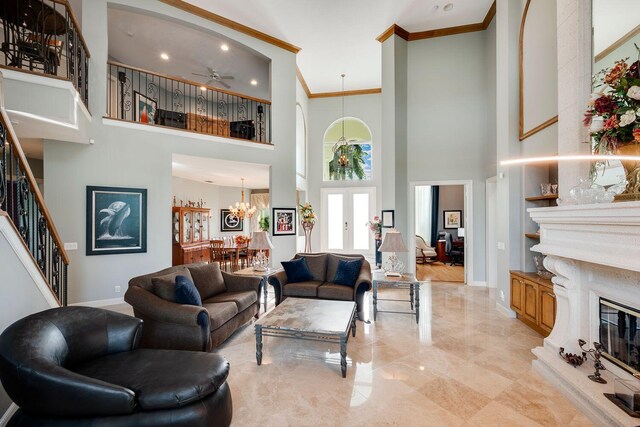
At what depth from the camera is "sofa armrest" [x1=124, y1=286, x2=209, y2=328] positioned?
281 centimetres

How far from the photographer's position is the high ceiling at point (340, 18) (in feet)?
18.0

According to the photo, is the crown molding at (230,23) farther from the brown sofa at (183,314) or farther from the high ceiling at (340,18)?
the brown sofa at (183,314)

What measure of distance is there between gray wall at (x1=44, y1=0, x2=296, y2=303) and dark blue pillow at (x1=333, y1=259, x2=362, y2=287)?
10.4 feet

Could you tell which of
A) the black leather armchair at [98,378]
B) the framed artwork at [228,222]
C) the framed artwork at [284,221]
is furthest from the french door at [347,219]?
the black leather armchair at [98,378]

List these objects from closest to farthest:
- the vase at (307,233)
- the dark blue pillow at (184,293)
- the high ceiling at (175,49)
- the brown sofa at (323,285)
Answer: the dark blue pillow at (184,293), the brown sofa at (323,285), the high ceiling at (175,49), the vase at (307,233)

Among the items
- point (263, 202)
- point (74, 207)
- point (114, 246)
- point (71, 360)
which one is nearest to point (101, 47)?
point (74, 207)

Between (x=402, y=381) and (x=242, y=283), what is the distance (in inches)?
96.8

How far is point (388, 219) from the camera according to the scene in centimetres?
610

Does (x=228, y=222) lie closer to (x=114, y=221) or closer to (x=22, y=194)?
(x=114, y=221)

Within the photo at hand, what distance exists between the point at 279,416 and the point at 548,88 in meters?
4.65

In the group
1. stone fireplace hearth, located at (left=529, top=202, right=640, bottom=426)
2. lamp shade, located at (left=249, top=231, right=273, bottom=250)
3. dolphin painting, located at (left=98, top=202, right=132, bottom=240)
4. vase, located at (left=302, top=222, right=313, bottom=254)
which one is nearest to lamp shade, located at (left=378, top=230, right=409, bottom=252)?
stone fireplace hearth, located at (left=529, top=202, right=640, bottom=426)

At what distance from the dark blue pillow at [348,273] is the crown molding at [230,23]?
527 centimetres

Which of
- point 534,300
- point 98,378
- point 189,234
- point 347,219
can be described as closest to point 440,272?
point 347,219

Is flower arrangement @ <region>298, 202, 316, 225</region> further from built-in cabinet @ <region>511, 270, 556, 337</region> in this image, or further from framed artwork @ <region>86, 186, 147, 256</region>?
built-in cabinet @ <region>511, 270, 556, 337</region>
